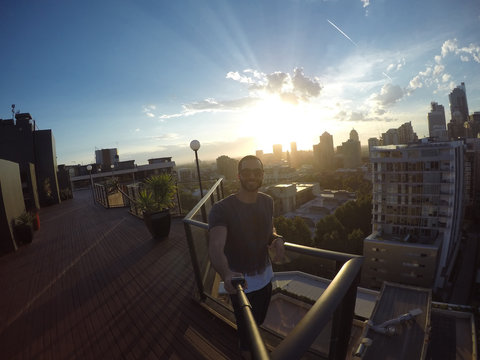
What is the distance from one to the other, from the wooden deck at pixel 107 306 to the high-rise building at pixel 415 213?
976 inches

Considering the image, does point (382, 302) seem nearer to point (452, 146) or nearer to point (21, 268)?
point (21, 268)

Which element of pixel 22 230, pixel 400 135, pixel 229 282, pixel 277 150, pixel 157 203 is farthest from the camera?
pixel 277 150

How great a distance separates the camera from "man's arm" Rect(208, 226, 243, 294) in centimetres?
154

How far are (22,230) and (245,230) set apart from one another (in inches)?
405

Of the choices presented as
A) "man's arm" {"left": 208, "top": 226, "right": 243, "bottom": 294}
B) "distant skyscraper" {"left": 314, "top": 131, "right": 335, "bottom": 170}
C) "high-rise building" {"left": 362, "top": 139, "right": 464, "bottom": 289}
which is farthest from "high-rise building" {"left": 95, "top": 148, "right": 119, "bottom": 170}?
"distant skyscraper" {"left": 314, "top": 131, "right": 335, "bottom": 170}

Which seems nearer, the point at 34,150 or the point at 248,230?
the point at 248,230

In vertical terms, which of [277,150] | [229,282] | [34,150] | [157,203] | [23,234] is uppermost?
[277,150]

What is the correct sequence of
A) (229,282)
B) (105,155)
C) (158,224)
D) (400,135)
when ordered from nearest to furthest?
(229,282) < (158,224) < (105,155) < (400,135)

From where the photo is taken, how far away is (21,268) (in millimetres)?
6492

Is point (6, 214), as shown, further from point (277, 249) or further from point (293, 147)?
point (293, 147)

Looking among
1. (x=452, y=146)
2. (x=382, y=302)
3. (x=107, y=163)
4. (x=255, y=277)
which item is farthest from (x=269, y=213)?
(x=107, y=163)

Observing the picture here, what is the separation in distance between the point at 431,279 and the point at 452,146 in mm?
13382

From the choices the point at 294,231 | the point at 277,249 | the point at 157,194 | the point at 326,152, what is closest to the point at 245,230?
the point at 277,249

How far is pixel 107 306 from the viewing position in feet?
13.9
